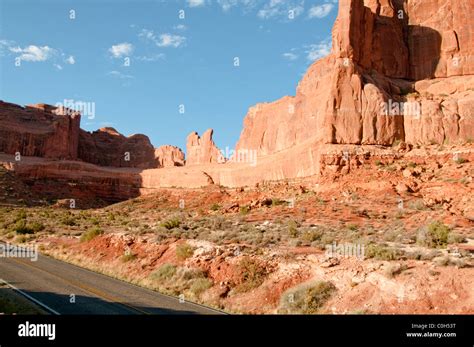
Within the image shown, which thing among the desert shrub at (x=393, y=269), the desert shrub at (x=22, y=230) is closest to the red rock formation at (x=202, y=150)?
the desert shrub at (x=22, y=230)

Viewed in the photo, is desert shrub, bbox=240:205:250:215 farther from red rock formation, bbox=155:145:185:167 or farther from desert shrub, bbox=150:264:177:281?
red rock formation, bbox=155:145:185:167

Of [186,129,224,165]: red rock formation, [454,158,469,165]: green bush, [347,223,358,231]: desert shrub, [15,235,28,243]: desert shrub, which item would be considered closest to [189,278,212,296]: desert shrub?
[347,223,358,231]: desert shrub

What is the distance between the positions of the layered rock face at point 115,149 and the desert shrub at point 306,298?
123m

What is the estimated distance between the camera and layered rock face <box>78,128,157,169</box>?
13269 cm

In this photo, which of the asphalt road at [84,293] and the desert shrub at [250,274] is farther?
the desert shrub at [250,274]

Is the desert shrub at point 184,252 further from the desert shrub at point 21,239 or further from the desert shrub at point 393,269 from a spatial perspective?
the desert shrub at point 21,239

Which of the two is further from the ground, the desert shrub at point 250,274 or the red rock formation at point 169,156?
the red rock formation at point 169,156

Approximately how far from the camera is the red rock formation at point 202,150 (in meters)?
118

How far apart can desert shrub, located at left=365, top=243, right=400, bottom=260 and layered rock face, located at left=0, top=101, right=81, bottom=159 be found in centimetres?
10825

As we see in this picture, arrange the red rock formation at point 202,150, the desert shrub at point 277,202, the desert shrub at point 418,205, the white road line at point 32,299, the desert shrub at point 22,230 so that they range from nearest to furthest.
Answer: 1. the white road line at point 32,299
2. the desert shrub at point 418,205
3. the desert shrub at point 22,230
4. the desert shrub at point 277,202
5. the red rock formation at point 202,150

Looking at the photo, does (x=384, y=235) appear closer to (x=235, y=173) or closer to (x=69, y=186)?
(x=235, y=173)

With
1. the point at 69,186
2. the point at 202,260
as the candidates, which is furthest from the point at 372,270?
the point at 69,186

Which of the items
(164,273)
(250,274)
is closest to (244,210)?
(164,273)
